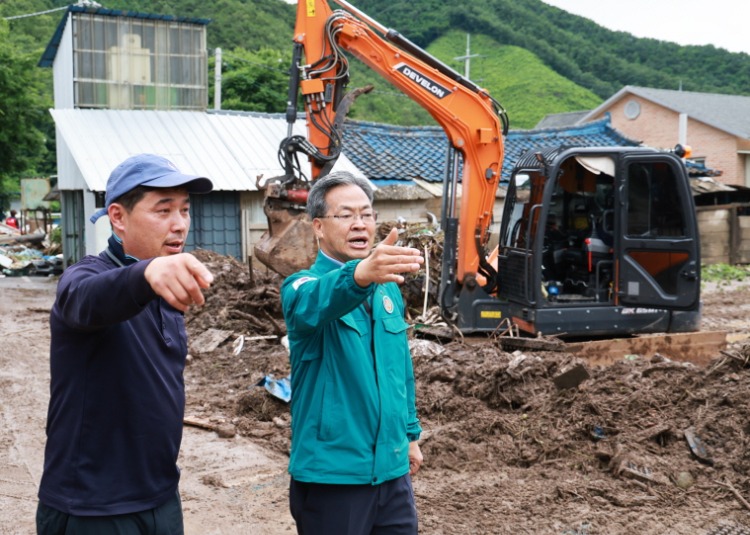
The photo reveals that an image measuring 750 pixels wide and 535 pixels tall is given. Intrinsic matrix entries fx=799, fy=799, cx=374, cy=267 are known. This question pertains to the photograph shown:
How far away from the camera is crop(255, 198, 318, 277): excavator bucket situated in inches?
340

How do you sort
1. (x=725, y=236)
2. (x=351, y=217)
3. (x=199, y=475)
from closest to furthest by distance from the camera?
(x=351, y=217), (x=199, y=475), (x=725, y=236)

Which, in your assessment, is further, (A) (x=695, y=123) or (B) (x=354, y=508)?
(A) (x=695, y=123)

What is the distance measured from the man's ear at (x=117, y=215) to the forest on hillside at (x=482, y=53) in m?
35.1

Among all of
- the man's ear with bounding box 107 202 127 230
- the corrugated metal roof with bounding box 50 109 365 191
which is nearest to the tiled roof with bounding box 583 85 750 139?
the corrugated metal roof with bounding box 50 109 365 191

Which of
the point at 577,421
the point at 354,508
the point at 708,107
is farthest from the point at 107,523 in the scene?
the point at 708,107

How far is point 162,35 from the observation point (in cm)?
1998

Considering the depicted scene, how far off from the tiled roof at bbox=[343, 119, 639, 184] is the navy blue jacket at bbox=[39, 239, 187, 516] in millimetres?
17144

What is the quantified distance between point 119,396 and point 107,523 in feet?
1.18

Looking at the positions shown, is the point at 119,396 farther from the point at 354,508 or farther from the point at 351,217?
the point at 351,217

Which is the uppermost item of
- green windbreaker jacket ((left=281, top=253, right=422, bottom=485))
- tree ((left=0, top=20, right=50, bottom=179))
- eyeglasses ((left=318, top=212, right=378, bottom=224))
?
tree ((left=0, top=20, right=50, bottom=179))

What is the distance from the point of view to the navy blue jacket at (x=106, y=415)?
224 centimetres

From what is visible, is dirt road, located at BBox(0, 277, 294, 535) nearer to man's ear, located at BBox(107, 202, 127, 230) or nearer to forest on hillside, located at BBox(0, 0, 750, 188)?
man's ear, located at BBox(107, 202, 127, 230)

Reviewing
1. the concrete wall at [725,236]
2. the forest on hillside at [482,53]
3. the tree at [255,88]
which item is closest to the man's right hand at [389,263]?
the concrete wall at [725,236]

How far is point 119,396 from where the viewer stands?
2.29 meters
